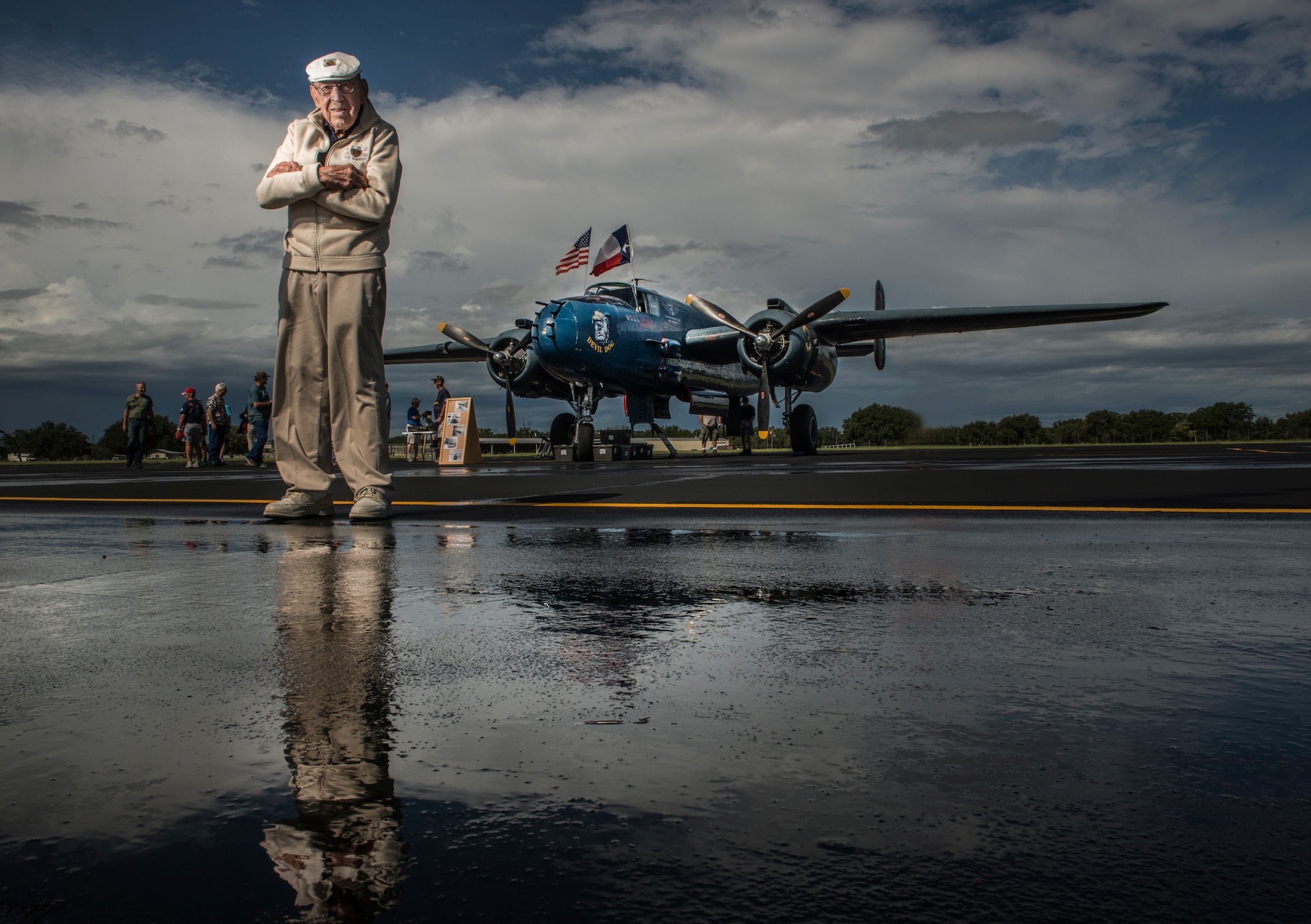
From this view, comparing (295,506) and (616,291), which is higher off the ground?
(616,291)

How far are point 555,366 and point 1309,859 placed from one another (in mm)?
20396

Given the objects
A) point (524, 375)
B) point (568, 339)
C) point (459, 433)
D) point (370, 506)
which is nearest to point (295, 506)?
point (370, 506)

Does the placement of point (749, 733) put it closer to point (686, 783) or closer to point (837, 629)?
point (686, 783)

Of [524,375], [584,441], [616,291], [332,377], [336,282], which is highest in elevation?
[616,291]

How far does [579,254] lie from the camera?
989 inches

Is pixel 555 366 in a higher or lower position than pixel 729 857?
higher

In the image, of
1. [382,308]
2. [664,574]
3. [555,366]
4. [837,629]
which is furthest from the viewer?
[555,366]

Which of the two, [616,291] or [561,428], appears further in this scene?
[561,428]

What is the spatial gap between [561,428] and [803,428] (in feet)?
23.6

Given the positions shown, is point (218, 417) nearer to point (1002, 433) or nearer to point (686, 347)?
point (686, 347)

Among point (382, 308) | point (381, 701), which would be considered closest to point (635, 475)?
point (382, 308)

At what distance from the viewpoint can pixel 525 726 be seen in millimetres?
1668

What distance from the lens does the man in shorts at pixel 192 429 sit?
76.8ft

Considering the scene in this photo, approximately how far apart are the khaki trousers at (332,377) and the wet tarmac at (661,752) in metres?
2.76
